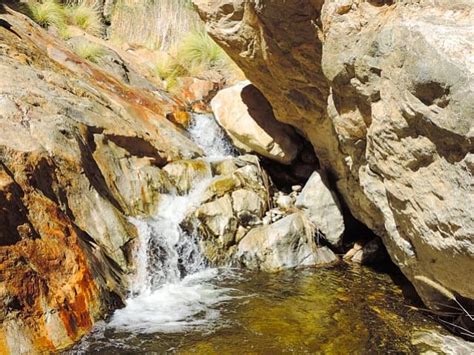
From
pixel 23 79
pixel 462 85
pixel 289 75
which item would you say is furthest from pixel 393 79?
pixel 23 79

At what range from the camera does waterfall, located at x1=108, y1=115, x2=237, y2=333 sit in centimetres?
428

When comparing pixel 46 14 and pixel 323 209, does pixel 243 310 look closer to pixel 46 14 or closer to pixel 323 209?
pixel 323 209

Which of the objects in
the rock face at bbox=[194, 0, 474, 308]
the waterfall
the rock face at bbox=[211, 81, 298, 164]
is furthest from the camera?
the rock face at bbox=[211, 81, 298, 164]

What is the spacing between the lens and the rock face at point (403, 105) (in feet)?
9.91

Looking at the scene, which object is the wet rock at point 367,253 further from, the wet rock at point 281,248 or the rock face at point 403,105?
the rock face at point 403,105

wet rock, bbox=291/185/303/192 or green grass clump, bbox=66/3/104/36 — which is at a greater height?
green grass clump, bbox=66/3/104/36

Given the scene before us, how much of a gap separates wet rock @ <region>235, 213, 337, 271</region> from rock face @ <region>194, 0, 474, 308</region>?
2.60 ft

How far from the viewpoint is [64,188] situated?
4.59 meters

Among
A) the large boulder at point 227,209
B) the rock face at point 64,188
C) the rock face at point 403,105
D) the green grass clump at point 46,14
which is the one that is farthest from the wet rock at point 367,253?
the green grass clump at point 46,14

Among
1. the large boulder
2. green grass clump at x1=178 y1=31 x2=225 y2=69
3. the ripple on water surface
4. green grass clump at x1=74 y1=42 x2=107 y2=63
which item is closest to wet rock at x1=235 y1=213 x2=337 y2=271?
the large boulder

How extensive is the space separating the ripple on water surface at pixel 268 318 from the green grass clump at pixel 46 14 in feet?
24.3

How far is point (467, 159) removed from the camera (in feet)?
9.66

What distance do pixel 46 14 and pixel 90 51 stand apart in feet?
6.07

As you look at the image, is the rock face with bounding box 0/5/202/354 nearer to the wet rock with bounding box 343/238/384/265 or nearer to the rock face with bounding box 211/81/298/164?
the rock face with bounding box 211/81/298/164
